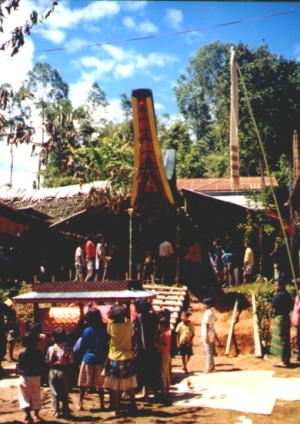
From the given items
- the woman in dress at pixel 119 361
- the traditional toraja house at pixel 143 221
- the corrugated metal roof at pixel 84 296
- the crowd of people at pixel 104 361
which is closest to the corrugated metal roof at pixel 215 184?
the traditional toraja house at pixel 143 221

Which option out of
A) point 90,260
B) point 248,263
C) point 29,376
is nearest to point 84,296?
point 29,376

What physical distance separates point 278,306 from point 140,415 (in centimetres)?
431

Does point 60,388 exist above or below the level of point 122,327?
below

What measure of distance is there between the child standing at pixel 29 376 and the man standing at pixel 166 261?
412 inches

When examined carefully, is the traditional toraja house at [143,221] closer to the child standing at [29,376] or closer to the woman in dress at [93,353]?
the woman in dress at [93,353]

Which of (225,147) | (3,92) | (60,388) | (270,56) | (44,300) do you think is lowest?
(60,388)

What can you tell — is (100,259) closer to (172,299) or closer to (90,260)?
(90,260)

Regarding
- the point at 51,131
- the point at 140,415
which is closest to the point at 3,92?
the point at 51,131

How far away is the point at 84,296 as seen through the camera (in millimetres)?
9586

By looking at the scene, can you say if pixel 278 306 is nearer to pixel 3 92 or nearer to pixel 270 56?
pixel 3 92

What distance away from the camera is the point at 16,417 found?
23.5 feet

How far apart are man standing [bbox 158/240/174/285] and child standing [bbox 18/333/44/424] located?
10468 millimetres

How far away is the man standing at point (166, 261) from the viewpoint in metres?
17.1

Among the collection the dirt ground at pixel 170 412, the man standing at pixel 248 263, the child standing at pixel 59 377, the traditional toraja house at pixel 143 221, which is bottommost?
the dirt ground at pixel 170 412
